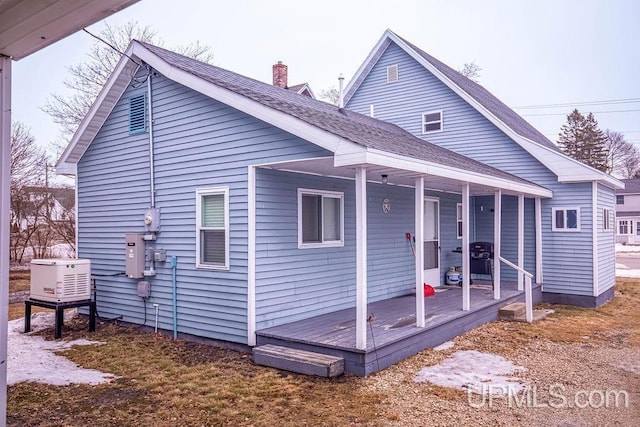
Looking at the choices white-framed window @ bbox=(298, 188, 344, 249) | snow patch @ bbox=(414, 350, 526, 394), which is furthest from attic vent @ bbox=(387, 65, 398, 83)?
snow patch @ bbox=(414, 350, 526, 394)

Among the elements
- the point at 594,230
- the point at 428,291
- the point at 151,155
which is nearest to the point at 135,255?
the point at 151,155

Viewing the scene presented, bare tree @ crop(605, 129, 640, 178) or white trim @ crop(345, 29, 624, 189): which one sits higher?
bare tree @ crop(605, 129, 640, 178)

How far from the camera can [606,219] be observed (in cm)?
1206

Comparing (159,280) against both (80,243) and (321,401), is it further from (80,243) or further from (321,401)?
A: (321,401)

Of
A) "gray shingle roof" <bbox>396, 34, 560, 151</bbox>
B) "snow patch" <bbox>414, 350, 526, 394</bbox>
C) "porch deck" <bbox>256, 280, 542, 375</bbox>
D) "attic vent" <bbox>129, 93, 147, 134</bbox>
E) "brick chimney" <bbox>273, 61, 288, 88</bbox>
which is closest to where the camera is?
"snow patch" <bbox>414, 350, 526, 394</bbox>

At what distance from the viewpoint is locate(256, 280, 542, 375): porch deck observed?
19.0 feet

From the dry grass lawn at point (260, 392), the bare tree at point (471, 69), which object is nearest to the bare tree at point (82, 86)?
the dry grass lawn at point (260, 392)

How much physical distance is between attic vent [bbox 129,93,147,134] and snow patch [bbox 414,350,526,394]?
600 centimetres

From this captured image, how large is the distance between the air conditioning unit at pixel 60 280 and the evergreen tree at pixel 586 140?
1749 inches

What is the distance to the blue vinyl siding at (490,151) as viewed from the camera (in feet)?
36.3

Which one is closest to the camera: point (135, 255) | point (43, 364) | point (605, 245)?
point (43, 364)

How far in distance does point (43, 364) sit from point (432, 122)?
10354mm

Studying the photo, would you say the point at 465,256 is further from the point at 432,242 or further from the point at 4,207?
the point at 4,207

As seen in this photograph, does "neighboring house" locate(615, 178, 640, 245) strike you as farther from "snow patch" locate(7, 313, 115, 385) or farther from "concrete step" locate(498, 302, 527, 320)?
"snow patch" locate(7, 313, 115, 385)
